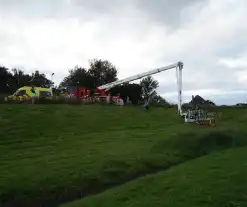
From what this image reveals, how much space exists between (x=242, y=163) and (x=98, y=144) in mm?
10539

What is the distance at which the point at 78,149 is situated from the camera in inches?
1003

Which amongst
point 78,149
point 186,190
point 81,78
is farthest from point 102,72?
point 186,190

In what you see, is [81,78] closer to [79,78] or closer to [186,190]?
[79,78]

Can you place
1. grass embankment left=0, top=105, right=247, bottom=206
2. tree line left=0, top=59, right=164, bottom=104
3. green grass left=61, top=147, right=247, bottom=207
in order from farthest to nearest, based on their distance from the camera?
tree line left=0, top=59, right=164, bottom=104
grass embankment left=0, top=105, right=247, bottom=206
green grass left=61, top=147, right=247, bottom=207

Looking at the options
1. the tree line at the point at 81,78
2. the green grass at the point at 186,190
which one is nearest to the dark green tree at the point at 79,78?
the tree line at the point at 81,78

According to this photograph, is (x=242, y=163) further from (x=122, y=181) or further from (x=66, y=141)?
(x=66, y=141)

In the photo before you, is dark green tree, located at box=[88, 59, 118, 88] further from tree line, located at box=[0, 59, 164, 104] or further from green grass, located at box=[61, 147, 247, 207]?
green grass, located at box=[61, 147, 247, 207]

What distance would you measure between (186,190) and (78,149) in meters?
11.8

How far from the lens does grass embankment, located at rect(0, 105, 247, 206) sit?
659 inches

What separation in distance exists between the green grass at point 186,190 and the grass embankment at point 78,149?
188cm

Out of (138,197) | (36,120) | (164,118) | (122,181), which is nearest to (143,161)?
(122,181)

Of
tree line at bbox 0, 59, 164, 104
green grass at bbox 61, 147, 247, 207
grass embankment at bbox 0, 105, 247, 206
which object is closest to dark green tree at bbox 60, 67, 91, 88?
tree line at bbox 0, 59, 164, 104

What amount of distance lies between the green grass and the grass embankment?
73.8 inches

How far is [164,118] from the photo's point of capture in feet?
161
